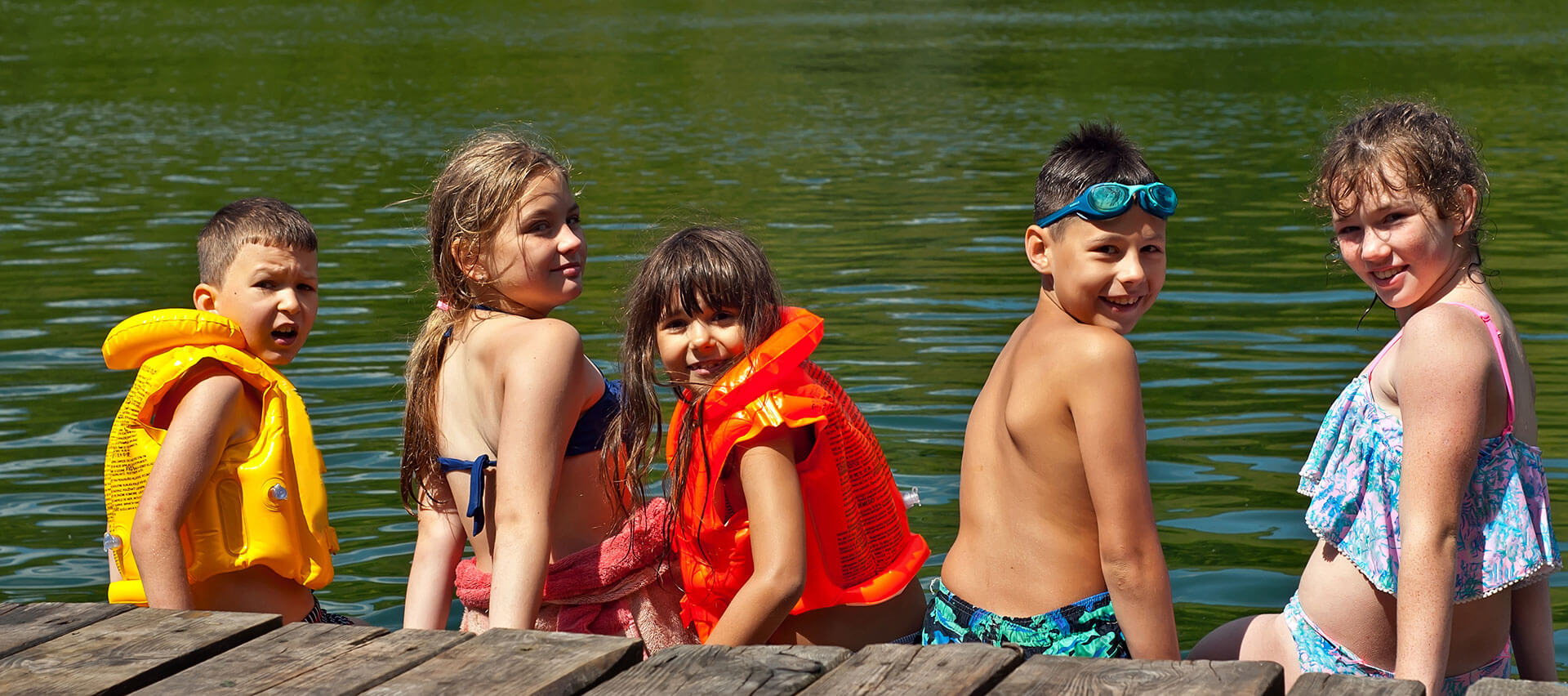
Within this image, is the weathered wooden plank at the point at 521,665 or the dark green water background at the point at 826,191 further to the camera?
the dark green water background at the point at 826,191

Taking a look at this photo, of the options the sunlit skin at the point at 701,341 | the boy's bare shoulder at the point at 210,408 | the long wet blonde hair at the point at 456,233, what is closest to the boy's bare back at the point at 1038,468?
the sunlit skin at the point at 701,341

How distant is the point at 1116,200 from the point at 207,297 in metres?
2.71

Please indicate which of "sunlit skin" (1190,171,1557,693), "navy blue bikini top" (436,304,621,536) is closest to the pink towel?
"navy blue bikini top" (436,304,621,536)

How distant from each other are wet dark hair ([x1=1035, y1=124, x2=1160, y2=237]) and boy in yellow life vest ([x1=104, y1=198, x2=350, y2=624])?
7.28 ft

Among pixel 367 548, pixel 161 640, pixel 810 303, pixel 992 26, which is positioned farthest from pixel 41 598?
pixel 992 26

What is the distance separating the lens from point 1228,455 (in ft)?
26.7

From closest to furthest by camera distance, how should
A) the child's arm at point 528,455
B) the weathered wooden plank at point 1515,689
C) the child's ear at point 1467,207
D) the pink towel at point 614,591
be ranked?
the weathered wooden plank at point 1515,689, the child's ear at point 1467,207, the child's arm at point 528,455, the pink towel at point 614,591

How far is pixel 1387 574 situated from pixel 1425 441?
420 millimetres

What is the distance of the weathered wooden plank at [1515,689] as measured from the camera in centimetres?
311

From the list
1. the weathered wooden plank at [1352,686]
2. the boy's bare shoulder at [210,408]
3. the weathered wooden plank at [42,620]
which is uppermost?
the boy's bare shoulder at [210,408]

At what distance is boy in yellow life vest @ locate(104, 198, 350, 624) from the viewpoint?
4484 millimetres

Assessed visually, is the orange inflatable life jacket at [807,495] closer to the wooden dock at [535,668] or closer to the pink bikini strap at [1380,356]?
the wooden dock at [535,668]

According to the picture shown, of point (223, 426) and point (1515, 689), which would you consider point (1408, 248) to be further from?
point (223, 426)

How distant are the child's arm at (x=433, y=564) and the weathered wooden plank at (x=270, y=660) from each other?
1101 mm
